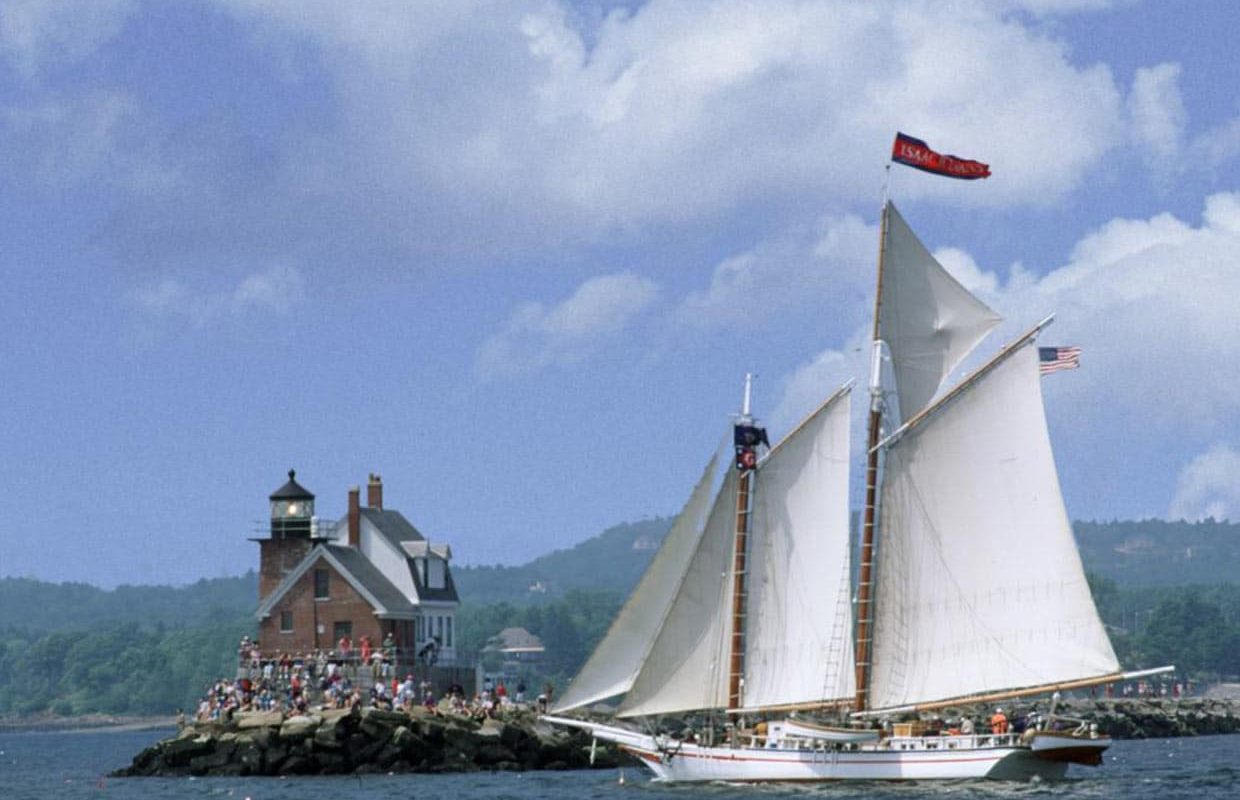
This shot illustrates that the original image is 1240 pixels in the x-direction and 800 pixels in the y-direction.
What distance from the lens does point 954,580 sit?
230 ft

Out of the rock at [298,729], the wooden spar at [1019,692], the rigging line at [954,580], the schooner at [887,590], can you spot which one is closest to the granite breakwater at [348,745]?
the rock at [298,729]

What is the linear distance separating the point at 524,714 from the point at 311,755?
32.7ft

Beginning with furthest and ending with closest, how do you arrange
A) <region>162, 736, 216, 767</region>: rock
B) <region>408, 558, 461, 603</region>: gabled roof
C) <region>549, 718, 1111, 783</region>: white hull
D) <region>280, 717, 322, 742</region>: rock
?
<region>408, 558, 461, 603</region>: gabled roof → <region>162, 736, 216, 767</region>: rock → <region>280, 717, 322, 742</region>: rock → <region>549, 718, 1111, 783</region>: white hull

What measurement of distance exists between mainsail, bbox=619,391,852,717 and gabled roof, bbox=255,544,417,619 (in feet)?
86.2

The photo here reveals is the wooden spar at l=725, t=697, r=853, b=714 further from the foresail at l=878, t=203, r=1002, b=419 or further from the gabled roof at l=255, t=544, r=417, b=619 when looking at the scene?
the gabled roof at l=255, t=544, r=417, b=619

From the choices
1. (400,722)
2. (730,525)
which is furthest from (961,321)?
(400,722)

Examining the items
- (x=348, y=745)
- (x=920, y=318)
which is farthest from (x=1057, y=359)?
(x=348, y=745)

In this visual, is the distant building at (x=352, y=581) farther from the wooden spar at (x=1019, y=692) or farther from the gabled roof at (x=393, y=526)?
the wooden spar at (x=1019, y=692)

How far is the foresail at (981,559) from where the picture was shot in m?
67.9

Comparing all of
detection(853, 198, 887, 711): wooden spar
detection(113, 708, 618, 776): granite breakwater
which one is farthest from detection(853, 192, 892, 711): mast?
detection(113, 708, 618, 776): granite breakwater

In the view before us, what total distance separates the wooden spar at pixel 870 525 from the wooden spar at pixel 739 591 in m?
3.63

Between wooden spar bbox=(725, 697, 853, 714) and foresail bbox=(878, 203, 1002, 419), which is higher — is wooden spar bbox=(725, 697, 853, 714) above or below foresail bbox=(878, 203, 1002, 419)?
below

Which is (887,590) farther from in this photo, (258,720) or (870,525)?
(258,720)

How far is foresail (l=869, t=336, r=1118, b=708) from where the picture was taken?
67875 mm
